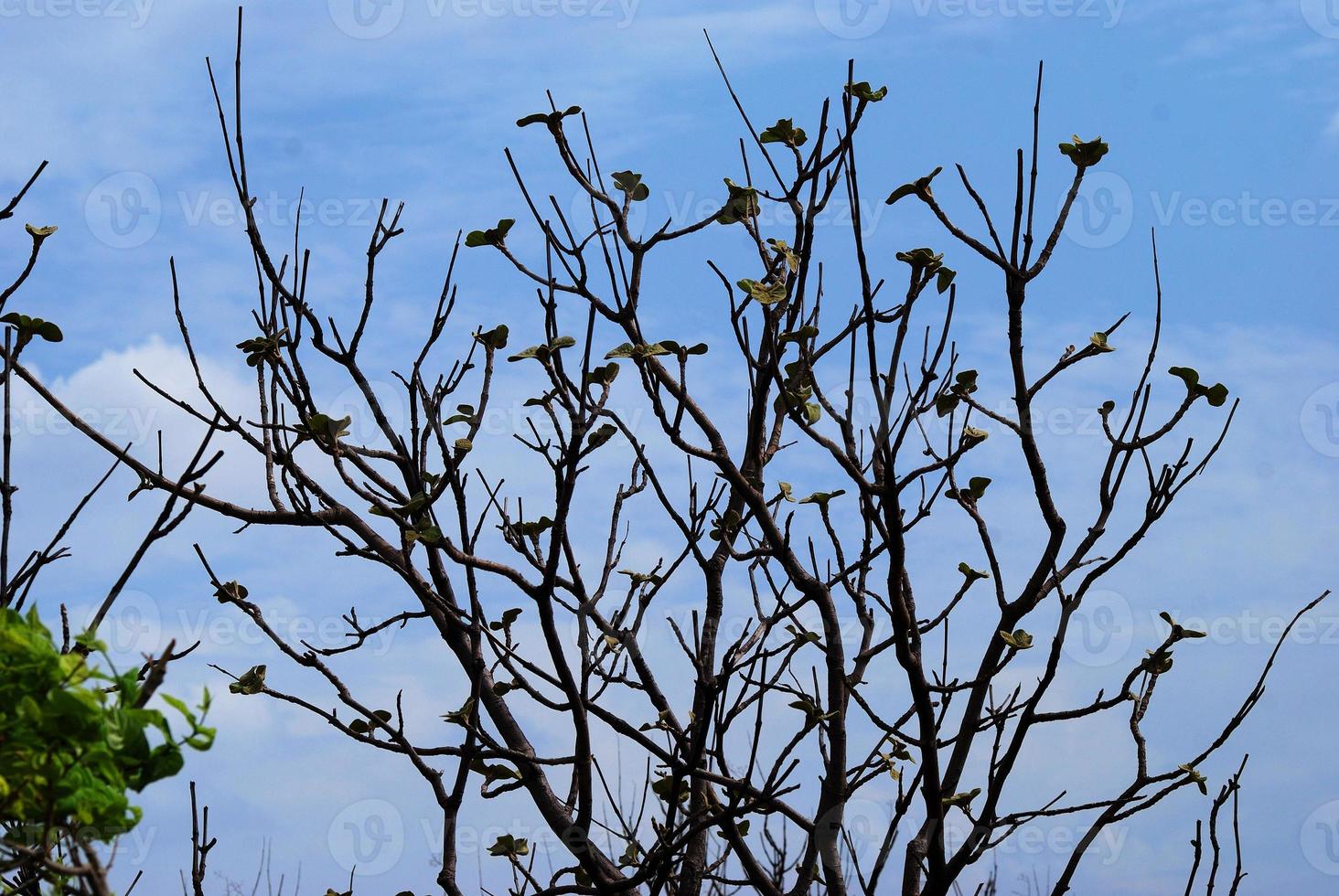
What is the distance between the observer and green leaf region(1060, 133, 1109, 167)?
2.29 m

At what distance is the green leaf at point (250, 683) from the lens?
2.55 m

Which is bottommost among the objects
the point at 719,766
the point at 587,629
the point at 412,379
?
the point at 719,766

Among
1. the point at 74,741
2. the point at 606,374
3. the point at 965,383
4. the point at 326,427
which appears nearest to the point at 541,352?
the point at 606,374

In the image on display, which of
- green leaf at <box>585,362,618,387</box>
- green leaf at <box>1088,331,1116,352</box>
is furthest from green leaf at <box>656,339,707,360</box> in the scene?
green leaf at <box>1088,331,1116,352</box>

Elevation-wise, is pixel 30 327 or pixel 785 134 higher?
pixel 785 134

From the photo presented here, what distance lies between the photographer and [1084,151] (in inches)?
91.0

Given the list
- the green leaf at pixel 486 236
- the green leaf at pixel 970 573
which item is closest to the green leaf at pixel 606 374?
the green leaf at pixel 486 236

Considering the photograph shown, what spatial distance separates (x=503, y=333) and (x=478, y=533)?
1.36 feet

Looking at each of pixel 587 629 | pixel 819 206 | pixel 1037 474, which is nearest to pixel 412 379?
pixel 587 629

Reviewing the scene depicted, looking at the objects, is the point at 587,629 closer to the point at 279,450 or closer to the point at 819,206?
the point at 279,450

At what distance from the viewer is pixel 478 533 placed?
7.51 ft

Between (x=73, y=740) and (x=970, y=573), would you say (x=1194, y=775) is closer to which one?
(x=970, y=573)

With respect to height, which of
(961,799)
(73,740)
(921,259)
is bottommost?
(73,740)

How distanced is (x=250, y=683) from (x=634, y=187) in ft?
4.53
